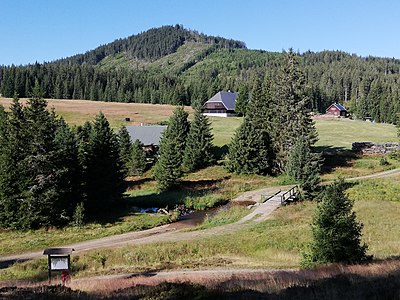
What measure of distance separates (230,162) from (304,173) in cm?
1892

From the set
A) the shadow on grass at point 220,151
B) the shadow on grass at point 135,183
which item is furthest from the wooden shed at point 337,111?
the shadow on grass at point 135,183

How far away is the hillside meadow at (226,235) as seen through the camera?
1005 inches

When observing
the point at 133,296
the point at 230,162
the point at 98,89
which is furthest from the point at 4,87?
the point at 133,296

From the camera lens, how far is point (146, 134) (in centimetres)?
7594

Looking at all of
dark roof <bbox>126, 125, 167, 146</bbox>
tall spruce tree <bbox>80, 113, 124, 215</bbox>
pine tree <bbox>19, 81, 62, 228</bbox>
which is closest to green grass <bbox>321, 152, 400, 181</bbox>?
tall spruce tree <bbox>80, 113, 124, 215</bbox>

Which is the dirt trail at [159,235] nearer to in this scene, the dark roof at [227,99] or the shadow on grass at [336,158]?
the shadow on grass at [336,158]

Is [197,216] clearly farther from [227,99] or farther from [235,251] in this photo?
[227,99]

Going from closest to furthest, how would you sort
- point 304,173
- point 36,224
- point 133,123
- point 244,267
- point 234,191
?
point 244,267, point 36,224, point 304,173, point 234,191, point 133,123

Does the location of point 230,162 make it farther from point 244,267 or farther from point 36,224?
point 244,267

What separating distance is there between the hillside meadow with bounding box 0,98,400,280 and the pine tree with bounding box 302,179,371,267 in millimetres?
3539

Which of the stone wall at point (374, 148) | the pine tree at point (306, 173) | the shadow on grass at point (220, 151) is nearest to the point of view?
the pine tree at point (306, 173)

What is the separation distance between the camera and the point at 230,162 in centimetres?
6088

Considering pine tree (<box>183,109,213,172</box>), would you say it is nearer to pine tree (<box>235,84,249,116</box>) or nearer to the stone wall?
the stone wall

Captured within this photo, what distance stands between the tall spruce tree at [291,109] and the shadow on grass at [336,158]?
5829mm
